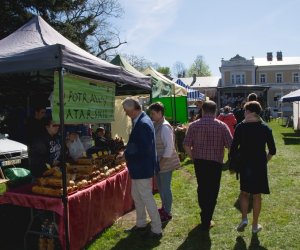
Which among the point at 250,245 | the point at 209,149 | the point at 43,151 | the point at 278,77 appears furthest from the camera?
the point at 278,77

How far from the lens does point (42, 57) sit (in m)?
3.97

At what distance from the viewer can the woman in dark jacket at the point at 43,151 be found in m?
5.02

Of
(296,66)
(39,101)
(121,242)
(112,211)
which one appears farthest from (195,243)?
(296,66)

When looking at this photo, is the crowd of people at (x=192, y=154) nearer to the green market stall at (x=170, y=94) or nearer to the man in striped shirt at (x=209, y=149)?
the man in striped shirt at (x=209, y=149)

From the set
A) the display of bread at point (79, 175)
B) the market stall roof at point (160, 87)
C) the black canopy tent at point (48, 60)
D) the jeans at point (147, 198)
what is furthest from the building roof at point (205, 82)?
the jeans at point (147, 198)

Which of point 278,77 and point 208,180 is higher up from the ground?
point 278,77

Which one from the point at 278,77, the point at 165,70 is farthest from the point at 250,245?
the point at 165,70

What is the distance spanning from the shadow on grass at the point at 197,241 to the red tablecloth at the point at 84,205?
3.62 ft

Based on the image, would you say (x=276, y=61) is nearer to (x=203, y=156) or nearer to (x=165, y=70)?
(x=165, y=70)

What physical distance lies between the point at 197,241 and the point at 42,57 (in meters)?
2.87

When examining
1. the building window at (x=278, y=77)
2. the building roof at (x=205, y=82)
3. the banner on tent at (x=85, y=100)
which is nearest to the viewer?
the banner on tent at (x=85, y=100)

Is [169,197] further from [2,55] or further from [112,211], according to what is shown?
[2,55]

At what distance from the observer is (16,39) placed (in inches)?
199

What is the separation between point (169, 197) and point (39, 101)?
342 cm
